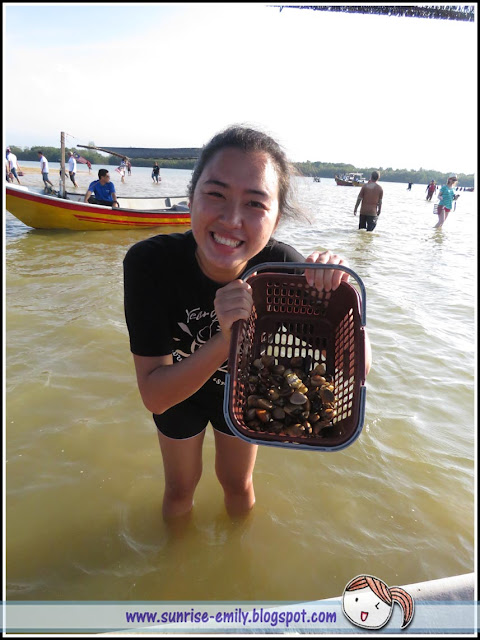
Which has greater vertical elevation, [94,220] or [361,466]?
[94,220]

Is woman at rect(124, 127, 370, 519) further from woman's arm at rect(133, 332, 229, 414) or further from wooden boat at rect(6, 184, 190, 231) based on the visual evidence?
wooden boat at rect(6, 184, 190, 231)

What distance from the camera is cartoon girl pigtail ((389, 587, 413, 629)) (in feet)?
4.40

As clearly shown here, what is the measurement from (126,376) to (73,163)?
1619cm

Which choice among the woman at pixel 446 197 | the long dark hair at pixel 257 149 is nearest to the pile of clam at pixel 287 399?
the long dark hair at pixel 257 149

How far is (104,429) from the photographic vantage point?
2889mm

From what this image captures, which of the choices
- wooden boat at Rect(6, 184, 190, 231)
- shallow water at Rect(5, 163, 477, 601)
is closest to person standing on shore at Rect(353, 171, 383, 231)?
wooden boat at Rect(6, 184, 190, 231)

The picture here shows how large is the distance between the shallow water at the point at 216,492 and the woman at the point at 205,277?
57 centimetres

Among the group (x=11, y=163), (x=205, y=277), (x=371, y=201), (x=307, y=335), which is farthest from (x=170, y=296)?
(x=11, y=163)

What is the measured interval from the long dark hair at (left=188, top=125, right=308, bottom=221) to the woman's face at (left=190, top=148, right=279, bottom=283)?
0.04 metres

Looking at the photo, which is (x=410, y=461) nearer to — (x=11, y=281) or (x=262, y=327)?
(x=262, y=327)

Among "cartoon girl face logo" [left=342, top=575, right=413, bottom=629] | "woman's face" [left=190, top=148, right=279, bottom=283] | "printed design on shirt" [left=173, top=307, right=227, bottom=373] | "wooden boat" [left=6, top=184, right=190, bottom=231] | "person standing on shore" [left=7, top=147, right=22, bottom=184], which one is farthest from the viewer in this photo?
"person standing on shore" [left=7, top=147, right=22, bottom=184]

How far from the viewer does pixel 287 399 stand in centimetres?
155

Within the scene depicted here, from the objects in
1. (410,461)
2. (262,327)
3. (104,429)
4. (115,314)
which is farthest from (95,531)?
(115,314)

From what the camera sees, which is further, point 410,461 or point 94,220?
point 94,220
